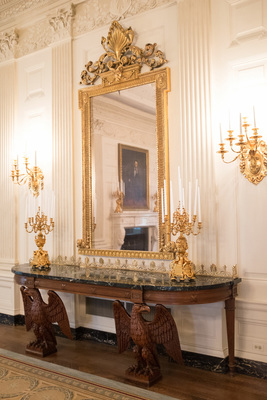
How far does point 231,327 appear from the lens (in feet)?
12.1

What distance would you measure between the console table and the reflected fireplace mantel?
0.32 m

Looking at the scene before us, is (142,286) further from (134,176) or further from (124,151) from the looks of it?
(124,151)

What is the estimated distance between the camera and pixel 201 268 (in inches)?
157

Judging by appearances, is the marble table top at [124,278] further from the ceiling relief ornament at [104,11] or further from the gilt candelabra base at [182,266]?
the ceiling relief ornament at [104,11]

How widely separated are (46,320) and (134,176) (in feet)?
6.19

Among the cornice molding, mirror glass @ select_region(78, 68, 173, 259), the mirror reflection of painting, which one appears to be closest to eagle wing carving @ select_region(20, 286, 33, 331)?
mirror glass @ select_region(78, 68, 173, 259)

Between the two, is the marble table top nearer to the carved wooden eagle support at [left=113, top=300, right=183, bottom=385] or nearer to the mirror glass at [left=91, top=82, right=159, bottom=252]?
the carved wooden eagle support at [left=113, top=300, right=183, bottom=385]

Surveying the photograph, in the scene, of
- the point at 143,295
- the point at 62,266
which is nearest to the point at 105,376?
the point at 143,295

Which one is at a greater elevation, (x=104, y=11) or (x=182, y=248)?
(x=104, y=11)

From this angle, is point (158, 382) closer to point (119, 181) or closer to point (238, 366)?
point (238, 366)

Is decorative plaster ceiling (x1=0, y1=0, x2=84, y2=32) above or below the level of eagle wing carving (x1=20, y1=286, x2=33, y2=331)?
above

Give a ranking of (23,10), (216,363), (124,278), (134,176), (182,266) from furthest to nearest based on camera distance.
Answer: (23,10) → (134,176) → (124,278) → (216,363) → (182,266)

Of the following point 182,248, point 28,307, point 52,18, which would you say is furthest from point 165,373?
point 52,18

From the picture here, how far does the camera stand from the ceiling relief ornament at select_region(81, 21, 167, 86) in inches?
174
